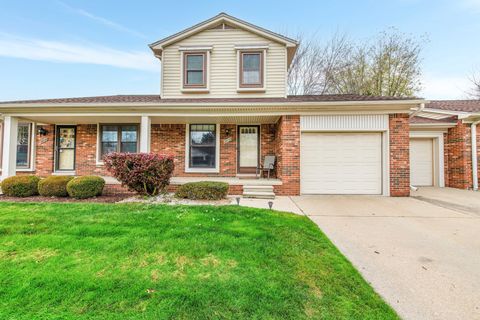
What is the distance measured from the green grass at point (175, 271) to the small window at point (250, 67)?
663 centimetres

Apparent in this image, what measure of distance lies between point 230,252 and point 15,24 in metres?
17.3

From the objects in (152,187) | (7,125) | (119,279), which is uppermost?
(7,125)

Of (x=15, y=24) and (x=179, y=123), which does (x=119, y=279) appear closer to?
(x=179, y=123)

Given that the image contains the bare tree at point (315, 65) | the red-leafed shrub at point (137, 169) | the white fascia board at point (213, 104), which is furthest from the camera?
the bare tree at point (315, 65)

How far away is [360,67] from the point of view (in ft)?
53.9

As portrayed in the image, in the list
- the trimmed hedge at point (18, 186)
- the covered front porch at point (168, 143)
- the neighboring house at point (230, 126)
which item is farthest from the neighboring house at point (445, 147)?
the trimmed hedge at point (18, 186)

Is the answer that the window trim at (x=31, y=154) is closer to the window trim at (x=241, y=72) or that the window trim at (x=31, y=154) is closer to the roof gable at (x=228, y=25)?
the roof gable at (x=228, y=25)

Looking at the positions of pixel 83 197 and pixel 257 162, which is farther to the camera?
pixel 257 162

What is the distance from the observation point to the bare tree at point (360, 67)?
1566 cm

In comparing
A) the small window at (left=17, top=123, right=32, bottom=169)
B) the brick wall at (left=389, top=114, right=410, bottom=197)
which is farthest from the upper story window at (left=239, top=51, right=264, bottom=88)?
the small window at (left=17, top=123, right=32, bottom=169)

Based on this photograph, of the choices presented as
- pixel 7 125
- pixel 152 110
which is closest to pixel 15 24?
pixel 7 125

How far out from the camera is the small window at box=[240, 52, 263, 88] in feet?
30.2

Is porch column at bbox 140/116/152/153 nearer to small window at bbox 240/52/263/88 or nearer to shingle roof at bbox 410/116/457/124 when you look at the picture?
small window at bbox 240/52/263/88

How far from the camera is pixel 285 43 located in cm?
914
